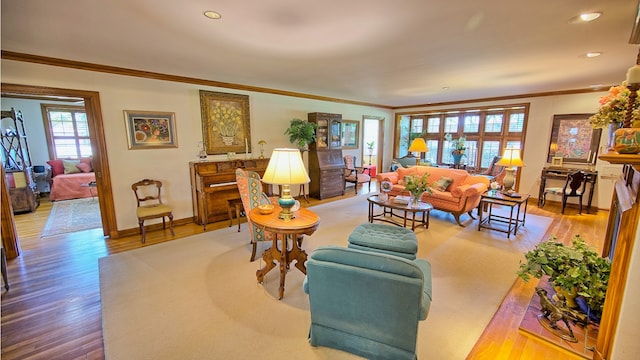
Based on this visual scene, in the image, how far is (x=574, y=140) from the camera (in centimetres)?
557

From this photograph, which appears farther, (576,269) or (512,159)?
(512,159)

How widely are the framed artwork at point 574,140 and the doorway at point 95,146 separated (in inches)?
340

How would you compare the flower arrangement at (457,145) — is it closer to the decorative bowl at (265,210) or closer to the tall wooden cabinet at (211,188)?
the tall wooden cabinet at (211,188)

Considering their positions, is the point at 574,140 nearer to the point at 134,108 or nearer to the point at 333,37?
the point at 333,37

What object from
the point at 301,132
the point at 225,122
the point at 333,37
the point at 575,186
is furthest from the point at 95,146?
the point at 575,186

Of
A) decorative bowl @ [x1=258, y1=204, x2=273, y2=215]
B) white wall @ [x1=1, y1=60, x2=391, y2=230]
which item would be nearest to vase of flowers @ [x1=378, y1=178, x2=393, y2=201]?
decorative bowl @ [x1=258, y1=204, x2=273, y2=215]

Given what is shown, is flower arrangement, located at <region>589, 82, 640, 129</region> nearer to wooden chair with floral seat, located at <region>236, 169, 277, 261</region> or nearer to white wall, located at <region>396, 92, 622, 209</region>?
wooden chair with floral seat, located at <region>236, 169, 277, 261</region>

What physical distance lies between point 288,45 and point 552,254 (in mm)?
3067

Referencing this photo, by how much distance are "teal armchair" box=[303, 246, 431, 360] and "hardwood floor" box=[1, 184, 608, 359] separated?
0.72 m

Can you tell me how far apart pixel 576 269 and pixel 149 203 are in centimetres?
524

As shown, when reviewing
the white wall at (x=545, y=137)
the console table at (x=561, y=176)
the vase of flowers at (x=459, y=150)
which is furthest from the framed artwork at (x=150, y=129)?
the console table at (x=561, y=176)

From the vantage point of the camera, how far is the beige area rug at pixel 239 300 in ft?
6.29

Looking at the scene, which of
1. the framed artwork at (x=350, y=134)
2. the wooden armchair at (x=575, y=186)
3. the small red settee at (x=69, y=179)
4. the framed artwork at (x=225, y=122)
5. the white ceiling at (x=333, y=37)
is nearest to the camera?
the white ceiling at (x=333, y=37)

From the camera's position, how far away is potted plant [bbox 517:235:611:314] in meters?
1.82
